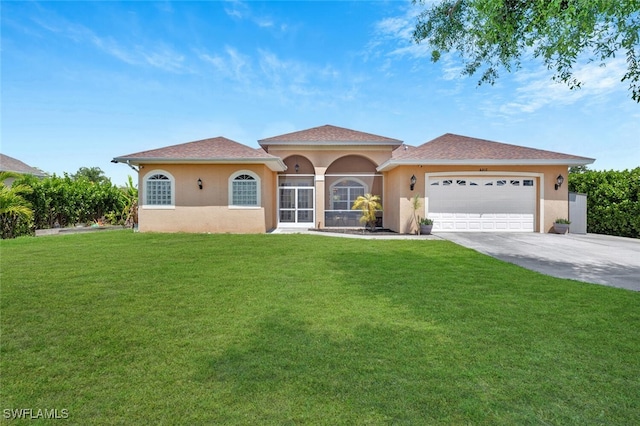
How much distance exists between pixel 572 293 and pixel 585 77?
592 cm

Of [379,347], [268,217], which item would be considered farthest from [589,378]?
[268,217]

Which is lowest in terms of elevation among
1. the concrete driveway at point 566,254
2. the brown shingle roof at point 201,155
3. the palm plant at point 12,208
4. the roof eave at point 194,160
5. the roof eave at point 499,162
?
the concrete driveway at point 566,254

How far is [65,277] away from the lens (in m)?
6.67

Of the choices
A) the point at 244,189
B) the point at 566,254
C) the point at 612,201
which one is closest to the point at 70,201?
→ the point at 244,189

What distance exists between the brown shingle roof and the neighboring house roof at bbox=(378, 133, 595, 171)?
22.0 ft

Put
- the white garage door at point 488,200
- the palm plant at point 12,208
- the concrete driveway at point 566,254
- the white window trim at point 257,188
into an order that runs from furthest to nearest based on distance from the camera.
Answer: the white window trim at point 257,188, the white garage door at point 488,200, the palm plant at point 12,208, the concrete driveway at point 566,254

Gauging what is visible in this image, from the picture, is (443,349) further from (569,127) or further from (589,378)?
(569,127)

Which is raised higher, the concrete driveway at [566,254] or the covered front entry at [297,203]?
the covered front entry at [297,203]

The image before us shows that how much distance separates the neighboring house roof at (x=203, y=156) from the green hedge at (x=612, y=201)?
51.5 ft

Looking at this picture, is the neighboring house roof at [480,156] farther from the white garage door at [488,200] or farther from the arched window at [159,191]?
the arched window at [159,191]

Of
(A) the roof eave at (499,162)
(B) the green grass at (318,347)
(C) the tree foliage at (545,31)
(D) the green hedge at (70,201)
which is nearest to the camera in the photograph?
(B) the green grass at (318,347)

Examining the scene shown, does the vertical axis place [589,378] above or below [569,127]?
below

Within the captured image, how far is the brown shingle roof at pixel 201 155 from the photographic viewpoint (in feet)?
48.9

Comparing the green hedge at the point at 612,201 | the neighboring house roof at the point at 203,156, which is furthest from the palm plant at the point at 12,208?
the green hedge at the point at 612,201
